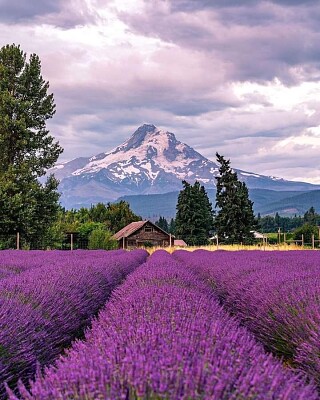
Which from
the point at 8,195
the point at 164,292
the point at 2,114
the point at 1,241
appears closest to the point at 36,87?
the point at 2,114

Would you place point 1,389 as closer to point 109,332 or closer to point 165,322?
point 109,332

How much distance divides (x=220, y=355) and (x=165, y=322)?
2.58 ft

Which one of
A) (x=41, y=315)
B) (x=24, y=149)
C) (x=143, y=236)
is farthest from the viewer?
(x=143, y=236)

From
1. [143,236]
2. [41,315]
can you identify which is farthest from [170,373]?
[143,236]

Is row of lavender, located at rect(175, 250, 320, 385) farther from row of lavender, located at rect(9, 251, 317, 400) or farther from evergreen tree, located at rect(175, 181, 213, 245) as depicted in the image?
evergreen tree, located at rect(175, 181, 213, 245)

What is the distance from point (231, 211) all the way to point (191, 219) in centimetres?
1069

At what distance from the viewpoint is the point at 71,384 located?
5.69ft

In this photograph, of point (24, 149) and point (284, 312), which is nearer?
point (284, 312)

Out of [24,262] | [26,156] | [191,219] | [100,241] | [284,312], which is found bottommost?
[284,312]

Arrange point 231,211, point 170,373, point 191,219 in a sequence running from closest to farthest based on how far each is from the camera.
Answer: point 170,373 → point 231,211 → point 191,219

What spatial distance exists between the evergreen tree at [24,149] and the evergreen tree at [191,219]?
33.8m

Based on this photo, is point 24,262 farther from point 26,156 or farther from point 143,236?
point 143,236

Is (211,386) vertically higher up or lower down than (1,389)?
higher up

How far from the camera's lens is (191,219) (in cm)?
6241
